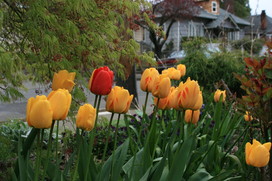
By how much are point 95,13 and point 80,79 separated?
57 centimetres

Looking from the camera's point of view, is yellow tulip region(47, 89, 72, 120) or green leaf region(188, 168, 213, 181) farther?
green leaf region(188, 168, 213, 181)

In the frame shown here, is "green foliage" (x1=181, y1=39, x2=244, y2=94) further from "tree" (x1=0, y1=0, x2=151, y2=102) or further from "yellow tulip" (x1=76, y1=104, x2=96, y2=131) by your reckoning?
"yellow tulip" (x1=76, y1=104, x2=96, y2=131)

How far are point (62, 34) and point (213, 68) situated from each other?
230 inches

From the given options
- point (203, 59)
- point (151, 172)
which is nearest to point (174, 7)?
point (203, 59)

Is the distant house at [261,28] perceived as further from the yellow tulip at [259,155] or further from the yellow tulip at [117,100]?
the yellow tulip at [117,100]

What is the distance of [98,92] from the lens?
5.26ft

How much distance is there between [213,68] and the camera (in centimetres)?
841

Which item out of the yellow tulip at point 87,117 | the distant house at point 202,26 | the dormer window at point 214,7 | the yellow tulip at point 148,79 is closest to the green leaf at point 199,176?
the yellow tulip at point 148,79

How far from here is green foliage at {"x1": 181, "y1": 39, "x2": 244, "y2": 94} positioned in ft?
27.1

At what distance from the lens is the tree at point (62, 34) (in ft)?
8.89

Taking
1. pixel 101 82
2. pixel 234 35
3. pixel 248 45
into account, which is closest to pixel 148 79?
pixel 101 82

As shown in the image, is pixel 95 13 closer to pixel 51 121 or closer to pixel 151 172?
pixel 151 172

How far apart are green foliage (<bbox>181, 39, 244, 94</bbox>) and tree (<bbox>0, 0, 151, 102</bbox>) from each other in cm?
483

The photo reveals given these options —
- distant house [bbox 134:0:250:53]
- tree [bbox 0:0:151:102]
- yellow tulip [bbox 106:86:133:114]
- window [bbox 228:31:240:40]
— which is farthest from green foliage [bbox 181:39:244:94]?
window [bbox 228:31:240:40]
